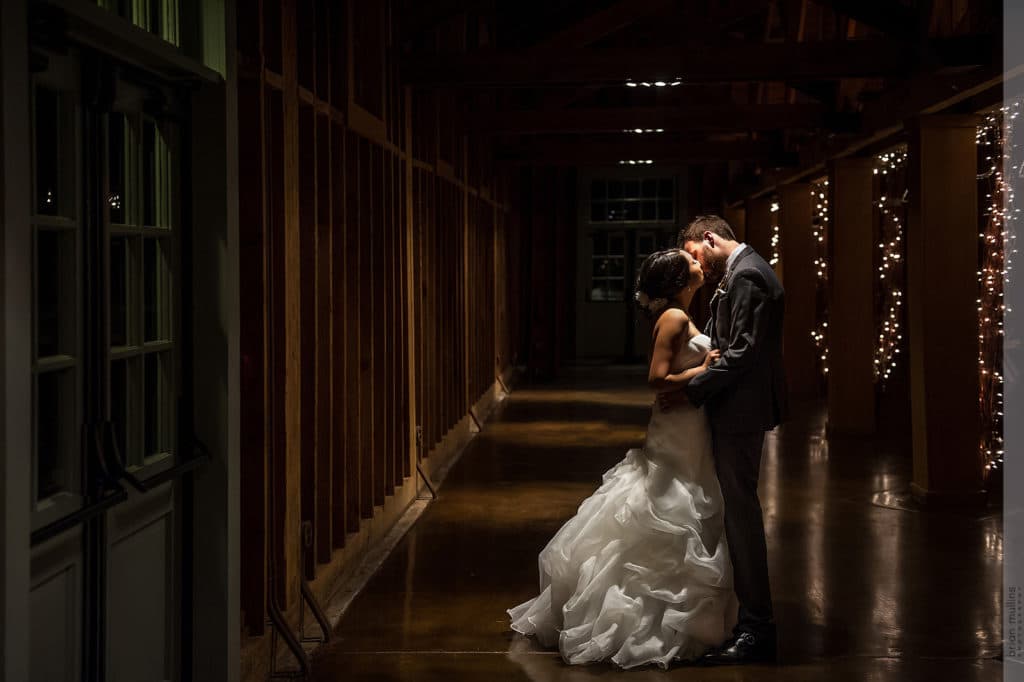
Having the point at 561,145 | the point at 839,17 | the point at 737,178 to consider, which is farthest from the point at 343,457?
the point at 737,178


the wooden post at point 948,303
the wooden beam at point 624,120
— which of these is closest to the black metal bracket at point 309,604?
the wooden post at point 948,303

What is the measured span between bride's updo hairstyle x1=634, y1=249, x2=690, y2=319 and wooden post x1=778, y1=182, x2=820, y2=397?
9484 millimetres

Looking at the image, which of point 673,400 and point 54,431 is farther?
point 673,400

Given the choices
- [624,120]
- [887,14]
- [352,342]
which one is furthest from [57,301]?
[624,120]

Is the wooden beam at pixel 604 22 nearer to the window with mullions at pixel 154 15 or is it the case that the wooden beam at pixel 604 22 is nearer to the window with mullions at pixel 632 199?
the window with mullions at pixel 154 15

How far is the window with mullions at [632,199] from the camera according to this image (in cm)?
2144

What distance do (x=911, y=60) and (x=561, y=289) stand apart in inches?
482

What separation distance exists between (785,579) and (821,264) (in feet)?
32.5

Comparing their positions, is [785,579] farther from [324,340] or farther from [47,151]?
[47,151]

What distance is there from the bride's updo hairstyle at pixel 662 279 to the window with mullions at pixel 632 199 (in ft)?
54.8

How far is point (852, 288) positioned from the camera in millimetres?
11102

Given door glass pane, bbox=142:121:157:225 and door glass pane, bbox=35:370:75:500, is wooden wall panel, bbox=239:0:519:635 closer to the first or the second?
door glass pane, bbox=142:121:157:225

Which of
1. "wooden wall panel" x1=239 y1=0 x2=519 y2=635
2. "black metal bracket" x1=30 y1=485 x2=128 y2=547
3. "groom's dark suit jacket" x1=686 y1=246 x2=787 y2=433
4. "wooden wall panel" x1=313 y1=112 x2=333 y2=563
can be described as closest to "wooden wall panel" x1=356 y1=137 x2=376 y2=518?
"wooden wall panel" x1=239 y1=0 x2=519 y2=635

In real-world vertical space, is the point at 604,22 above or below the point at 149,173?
above
